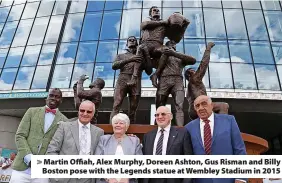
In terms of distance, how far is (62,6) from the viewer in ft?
82.1

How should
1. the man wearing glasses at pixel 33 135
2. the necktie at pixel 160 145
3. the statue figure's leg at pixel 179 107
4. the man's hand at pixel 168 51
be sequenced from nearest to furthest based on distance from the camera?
the necktie at pixel 160 145 → the man wearing glasses at pixel 33 135 → the statue figure's leg at pixel 179 107 → the man's hand at pixel 168 51

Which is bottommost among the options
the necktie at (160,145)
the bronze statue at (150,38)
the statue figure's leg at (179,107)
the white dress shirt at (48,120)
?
the necktie at (160,145)

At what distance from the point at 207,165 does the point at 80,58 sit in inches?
759

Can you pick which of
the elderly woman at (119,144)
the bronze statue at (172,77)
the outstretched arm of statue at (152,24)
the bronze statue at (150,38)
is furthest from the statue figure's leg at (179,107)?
the elderly woman at (119,144)

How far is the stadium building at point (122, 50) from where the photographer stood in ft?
61.9

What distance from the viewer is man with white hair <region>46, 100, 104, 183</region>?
3326mm

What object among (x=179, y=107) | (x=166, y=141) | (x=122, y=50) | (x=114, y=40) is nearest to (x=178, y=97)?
(x=179, y=107)

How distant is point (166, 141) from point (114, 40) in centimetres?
1916

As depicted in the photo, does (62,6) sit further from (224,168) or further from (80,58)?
(224,168)

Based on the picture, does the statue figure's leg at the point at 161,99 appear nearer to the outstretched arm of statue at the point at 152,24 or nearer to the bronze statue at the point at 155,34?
the bronze statue at the point at 155,34

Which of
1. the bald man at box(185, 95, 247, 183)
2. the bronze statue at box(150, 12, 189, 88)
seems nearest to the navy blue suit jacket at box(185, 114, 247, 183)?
the bald man at box(185, 95, 247, 183)

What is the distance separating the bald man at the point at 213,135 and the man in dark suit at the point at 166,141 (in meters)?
0.10

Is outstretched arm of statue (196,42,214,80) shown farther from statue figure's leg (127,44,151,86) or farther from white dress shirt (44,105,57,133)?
white dress shirt (44,105,57,133)

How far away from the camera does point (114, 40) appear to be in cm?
2180
